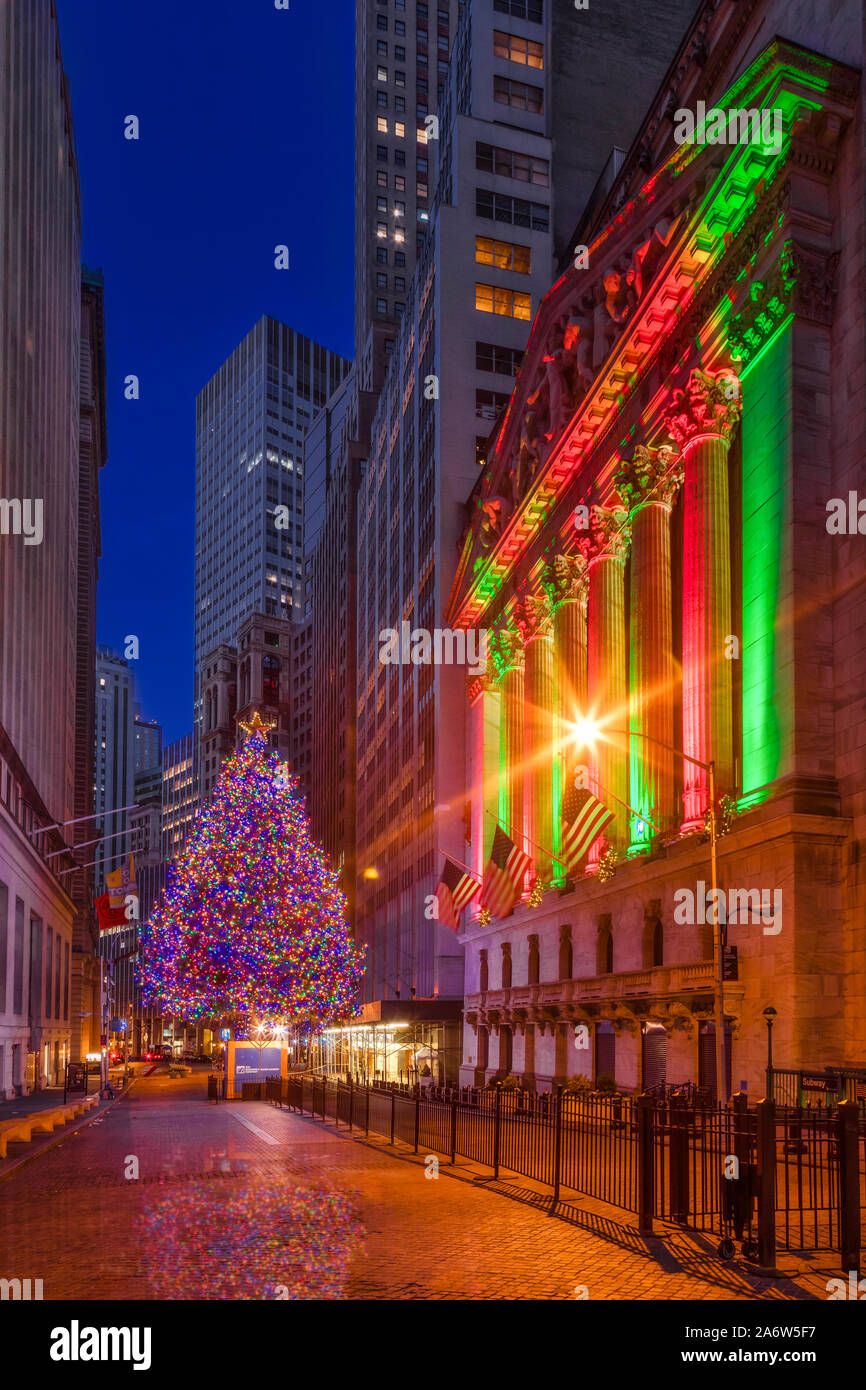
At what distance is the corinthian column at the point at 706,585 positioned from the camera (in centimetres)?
3450

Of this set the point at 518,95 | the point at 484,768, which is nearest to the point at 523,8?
the point at 518,95

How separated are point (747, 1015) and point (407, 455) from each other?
62217 mm

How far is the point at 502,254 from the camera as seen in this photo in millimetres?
78062

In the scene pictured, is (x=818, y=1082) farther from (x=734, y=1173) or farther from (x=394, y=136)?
(x=394, y=136)

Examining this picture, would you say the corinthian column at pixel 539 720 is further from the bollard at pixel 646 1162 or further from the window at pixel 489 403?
the bollard at pixel 646 1162

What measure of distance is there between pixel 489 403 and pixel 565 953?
129ft

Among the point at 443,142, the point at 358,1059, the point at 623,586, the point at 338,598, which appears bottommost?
the point at 358,1059

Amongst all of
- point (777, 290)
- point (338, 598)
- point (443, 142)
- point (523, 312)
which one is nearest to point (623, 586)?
point (777, 290)

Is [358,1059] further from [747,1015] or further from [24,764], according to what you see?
[747,1015]

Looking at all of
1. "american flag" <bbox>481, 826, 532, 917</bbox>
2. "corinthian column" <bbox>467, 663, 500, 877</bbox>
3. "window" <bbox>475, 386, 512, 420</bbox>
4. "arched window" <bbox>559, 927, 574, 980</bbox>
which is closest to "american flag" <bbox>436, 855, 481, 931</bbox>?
"american flag" <bbox>481, 826, 532, 917</bbox>

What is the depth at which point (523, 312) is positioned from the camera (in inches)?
3073

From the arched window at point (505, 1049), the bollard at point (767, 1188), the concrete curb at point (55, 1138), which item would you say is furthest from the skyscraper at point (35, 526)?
the bollard at point (767, 1188)

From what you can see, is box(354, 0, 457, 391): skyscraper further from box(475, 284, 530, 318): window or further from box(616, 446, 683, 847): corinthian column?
box(616, 446, 683, 847): corinthian column
